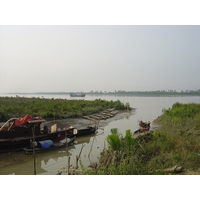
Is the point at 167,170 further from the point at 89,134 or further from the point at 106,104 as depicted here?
the point at 106,104

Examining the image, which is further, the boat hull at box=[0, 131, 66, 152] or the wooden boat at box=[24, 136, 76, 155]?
the boat hull at box=[0, 131, 66, 152]

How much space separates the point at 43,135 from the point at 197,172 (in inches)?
280

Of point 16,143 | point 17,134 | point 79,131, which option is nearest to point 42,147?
point 16,143

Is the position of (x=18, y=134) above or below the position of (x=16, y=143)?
above

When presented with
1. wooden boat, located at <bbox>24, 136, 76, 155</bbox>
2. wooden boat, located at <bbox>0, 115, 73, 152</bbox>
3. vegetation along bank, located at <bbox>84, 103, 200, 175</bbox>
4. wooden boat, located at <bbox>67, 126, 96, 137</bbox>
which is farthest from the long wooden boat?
vegetation along bank, located at <bbox>84, 103, 200, 175</bbox>


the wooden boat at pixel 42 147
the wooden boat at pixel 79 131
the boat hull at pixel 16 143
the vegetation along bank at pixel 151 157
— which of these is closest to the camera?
the vegetation along bank at pixel 151 157

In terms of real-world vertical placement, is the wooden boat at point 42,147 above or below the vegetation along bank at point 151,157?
below

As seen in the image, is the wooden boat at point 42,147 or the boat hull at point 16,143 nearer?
the wooden boat at point 42,147

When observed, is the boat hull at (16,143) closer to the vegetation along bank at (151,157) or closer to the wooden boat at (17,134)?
the wooden boat at (17,134)

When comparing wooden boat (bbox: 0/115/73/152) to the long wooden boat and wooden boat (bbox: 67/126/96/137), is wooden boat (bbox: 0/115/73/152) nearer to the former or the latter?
the long wooden boat

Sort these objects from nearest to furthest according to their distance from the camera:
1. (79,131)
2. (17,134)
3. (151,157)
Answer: (151,157) < (17,134) < (79,131)

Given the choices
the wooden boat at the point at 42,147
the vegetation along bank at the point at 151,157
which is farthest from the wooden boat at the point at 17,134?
the vegetation along bank at the point at 151,157

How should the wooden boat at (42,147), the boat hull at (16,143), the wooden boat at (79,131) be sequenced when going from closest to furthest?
the wooden boat at (42,147), the boat hull at (16,143), the wooden boat at (79,131)

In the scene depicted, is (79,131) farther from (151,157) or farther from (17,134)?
(151,157)
